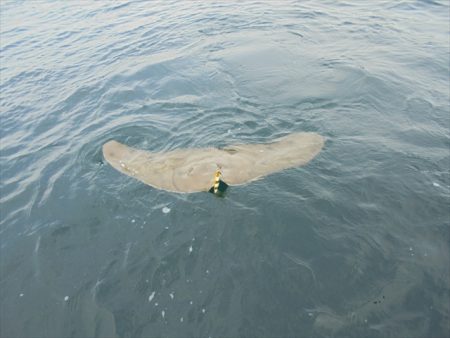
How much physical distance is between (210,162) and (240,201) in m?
1.31

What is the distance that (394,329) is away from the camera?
495 centimetres

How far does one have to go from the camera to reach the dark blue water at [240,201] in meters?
5.45

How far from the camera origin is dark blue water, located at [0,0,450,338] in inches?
214

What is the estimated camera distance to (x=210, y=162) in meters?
7.97

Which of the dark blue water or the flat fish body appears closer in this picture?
the dark blue water

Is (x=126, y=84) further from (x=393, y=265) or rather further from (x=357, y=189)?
(x=393, y=265)

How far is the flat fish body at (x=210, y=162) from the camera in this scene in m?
7.63

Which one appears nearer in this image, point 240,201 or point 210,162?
point 240,201

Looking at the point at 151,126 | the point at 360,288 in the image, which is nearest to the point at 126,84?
the point at 151,126

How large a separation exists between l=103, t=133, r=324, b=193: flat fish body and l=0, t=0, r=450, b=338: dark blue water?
264 millimetres

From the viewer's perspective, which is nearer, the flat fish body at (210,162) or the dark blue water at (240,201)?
the dark blue water at (240,201)

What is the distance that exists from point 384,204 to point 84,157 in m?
7.20

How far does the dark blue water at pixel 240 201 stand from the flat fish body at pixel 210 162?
0.26m

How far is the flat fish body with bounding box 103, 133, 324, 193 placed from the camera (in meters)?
7.63
